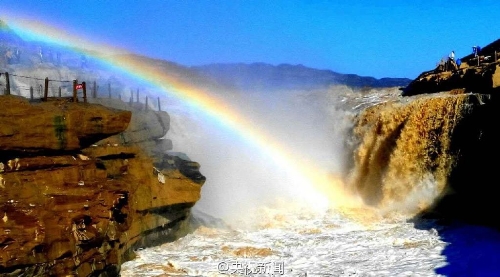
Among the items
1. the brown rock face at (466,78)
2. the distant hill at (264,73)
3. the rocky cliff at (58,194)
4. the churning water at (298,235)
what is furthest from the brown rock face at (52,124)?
the distant hill at (264,73)

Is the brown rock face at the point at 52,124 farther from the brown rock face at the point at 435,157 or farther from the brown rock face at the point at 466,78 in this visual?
the brown rock face at the point at 466,78

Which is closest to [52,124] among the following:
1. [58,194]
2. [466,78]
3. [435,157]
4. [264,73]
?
[58,194]

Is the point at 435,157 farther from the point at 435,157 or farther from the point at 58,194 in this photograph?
the point at 58,194

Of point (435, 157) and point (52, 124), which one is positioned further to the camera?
point (435, 157)

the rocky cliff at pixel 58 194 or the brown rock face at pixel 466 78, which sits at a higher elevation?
the brown rock face at pixel 466 78

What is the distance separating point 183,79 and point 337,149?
66.2 m

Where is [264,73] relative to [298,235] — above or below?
above

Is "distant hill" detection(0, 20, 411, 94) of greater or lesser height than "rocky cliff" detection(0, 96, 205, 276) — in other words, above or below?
above

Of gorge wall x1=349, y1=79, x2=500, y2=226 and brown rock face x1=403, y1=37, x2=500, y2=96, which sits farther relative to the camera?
brown rock face x1=403, y1=37, x2=500, y2=96

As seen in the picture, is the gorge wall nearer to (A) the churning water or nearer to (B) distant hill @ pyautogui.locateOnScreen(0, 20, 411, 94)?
(A) the churning water

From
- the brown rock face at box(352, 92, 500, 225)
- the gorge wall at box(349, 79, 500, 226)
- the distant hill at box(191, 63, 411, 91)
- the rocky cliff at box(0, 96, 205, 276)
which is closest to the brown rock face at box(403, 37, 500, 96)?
the gorge wall at box(349, 79, 500, 226)

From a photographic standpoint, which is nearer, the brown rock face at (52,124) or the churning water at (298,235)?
the brown rock face at (52,124)

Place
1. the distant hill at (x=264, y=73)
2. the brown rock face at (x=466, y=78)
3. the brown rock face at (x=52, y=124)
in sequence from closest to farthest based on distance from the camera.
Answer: the brown rock face at (x=52, y=124) → the brown rock face at (x=466, y=78) → the distant hill at (x=264, y=73)

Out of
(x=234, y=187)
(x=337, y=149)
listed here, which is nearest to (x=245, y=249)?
(x=234, y=187)
